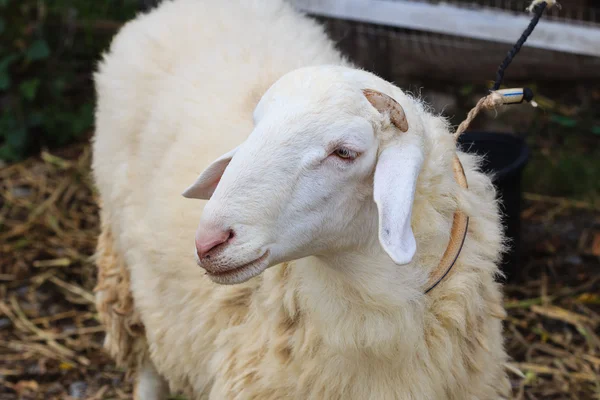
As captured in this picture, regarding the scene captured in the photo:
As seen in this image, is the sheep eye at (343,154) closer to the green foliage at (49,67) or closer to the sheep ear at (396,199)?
the sheep ear at (396,199)

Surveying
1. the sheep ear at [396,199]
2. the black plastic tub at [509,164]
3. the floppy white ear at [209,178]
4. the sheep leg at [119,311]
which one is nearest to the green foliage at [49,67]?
→ the sheep leg at [119,311]

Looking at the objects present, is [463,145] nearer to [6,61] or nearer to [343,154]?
[343,154]

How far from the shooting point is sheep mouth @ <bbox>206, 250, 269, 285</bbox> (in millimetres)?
1662

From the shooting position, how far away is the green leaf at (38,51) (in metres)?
4.76

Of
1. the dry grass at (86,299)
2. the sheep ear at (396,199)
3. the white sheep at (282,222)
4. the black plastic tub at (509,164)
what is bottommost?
the dry grass at (86,299)

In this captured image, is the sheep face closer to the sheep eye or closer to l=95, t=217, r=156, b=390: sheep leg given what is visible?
the sheep eye

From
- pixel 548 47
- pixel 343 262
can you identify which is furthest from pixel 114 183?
pixel 548 47

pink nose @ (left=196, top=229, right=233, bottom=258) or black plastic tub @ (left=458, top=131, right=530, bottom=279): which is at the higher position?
pink nose @ (left=196, top=229, right=233, bottom=258)

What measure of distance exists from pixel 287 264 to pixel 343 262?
0.22 metres

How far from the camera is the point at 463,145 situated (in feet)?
11.3

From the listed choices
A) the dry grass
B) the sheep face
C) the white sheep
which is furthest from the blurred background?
the sheep face

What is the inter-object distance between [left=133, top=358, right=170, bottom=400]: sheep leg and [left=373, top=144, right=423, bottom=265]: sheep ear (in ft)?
5.53

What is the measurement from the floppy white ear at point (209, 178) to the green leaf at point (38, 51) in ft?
10.5

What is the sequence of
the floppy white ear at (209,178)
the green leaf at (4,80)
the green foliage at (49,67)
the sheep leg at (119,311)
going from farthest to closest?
1. the green foliage at (49,67)
2. the green leaf at (4,80)
3. the sheep leg at (119,311)
4. the floppy white ear at (209,178)
